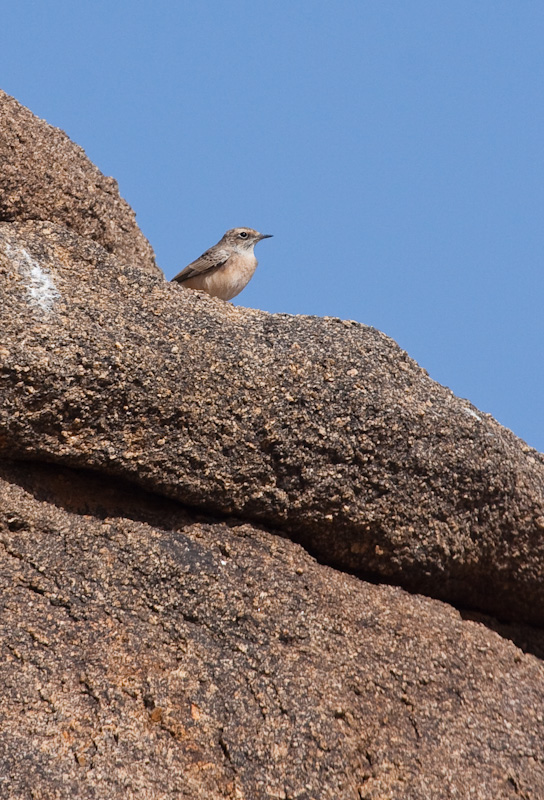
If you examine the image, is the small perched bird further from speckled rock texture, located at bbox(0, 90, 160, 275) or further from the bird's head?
speckled rock texture, located at bbox(0, 90, 160, 275)

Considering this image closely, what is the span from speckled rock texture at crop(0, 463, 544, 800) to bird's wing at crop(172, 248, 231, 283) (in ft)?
16.0

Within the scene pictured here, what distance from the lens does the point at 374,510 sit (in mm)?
7672

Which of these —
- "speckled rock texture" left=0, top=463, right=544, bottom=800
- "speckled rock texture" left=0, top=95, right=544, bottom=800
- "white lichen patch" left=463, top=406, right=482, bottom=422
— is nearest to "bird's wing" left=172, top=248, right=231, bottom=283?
"speckled rock texture" left=0, top=95, right=544, bottom=800

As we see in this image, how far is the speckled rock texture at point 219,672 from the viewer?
20.3ft

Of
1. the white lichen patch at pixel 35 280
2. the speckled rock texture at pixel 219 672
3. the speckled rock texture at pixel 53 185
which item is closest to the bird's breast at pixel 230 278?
the speckled rock texture at pixel 53 185

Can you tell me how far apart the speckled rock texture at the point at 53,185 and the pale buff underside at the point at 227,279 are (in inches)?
100

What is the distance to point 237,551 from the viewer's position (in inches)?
292

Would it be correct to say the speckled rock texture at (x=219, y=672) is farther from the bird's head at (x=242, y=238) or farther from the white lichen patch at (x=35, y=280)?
the bird's head at (x=242, y=238)

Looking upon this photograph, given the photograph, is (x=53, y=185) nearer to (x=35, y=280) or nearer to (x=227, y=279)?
(x=35, y=280)

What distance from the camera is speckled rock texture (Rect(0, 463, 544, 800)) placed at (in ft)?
20.3

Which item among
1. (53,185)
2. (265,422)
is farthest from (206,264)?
(265,422)

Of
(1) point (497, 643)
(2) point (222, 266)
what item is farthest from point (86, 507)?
(2) point (222, 266)

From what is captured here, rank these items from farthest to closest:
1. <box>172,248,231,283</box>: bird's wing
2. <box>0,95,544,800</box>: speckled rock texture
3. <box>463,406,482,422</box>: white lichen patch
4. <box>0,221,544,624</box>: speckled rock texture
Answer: <box>172,248,231,283</box>: bird's wing < <box>463,406,482,422</box>: white lichen patch < <box>0,221,544,624</box>: speckled rock texture < <box>0,95,544,800</box>: speckled rock texture

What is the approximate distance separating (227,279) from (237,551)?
5.26 meters
